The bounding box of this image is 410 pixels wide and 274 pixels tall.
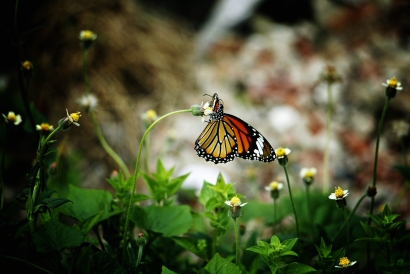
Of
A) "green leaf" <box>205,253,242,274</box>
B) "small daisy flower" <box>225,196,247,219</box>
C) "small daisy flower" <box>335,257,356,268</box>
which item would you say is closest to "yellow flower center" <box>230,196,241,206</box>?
"small daisy flower" <box>225,196,247,219</box>

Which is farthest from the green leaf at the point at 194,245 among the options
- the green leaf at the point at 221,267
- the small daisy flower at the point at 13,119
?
the small daisy flower at the point at 13,119

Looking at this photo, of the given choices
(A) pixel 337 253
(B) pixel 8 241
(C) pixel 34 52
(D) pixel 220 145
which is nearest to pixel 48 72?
(C) pixel 34 52

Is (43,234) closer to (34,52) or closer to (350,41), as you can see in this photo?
(34,52)

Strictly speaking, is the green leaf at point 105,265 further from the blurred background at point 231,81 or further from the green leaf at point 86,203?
the blurred background at point 231,81

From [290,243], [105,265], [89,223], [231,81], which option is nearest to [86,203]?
[89,223]

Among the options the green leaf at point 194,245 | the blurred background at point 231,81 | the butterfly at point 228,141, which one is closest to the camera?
the green leaf at point 194,245

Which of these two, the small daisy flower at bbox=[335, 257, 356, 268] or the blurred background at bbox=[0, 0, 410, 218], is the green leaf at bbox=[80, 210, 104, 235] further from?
the blurred background at bbox=[0, 0, 410, 218]
